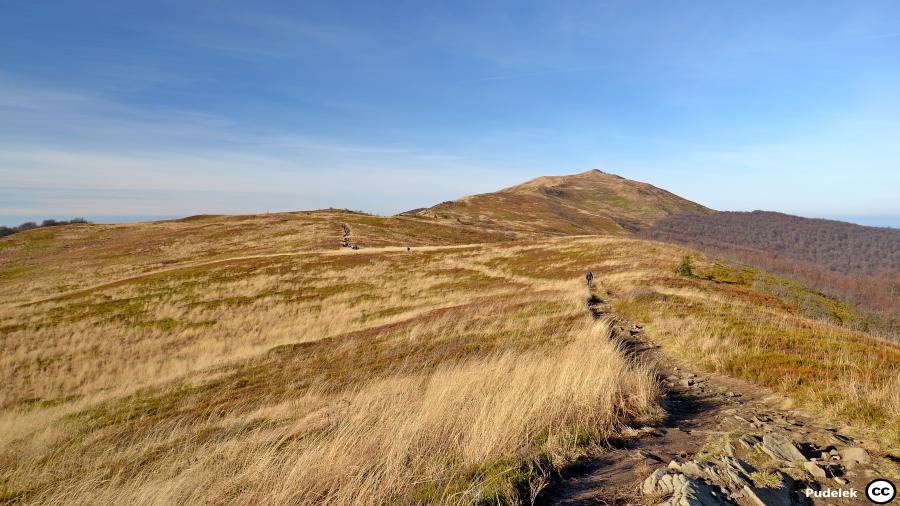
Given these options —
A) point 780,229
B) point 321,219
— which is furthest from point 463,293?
point 780,229

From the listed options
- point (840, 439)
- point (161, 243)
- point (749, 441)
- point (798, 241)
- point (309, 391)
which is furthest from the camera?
point (798, 241)

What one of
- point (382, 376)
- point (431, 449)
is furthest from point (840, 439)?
point (382, 376)

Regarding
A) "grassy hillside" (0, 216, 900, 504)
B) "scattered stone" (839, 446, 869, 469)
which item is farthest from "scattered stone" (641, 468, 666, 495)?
"scattered stone" (839, 446, 869, 469)

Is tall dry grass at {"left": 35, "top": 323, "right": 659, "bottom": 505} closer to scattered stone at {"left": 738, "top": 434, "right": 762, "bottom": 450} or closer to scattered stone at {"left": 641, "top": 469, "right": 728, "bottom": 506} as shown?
scattered stone at {"left": 641, "top": 469, "right": 728, "bottom": 506}

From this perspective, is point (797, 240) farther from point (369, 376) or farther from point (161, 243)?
point (161, 243)

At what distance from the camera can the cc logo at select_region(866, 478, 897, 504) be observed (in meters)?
4.81

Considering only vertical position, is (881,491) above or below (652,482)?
below

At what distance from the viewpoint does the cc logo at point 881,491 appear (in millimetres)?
4808

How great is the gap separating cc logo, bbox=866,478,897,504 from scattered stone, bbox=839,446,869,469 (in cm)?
33

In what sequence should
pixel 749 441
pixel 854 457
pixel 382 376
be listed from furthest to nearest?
1. pixel 382 376
2. pixel 749 441
3. pixel 854 457

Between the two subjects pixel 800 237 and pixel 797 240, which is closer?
pixel 797 240

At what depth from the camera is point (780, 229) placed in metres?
153

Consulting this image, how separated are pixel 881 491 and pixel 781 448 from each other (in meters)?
0.98

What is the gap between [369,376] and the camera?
14.6 meters
